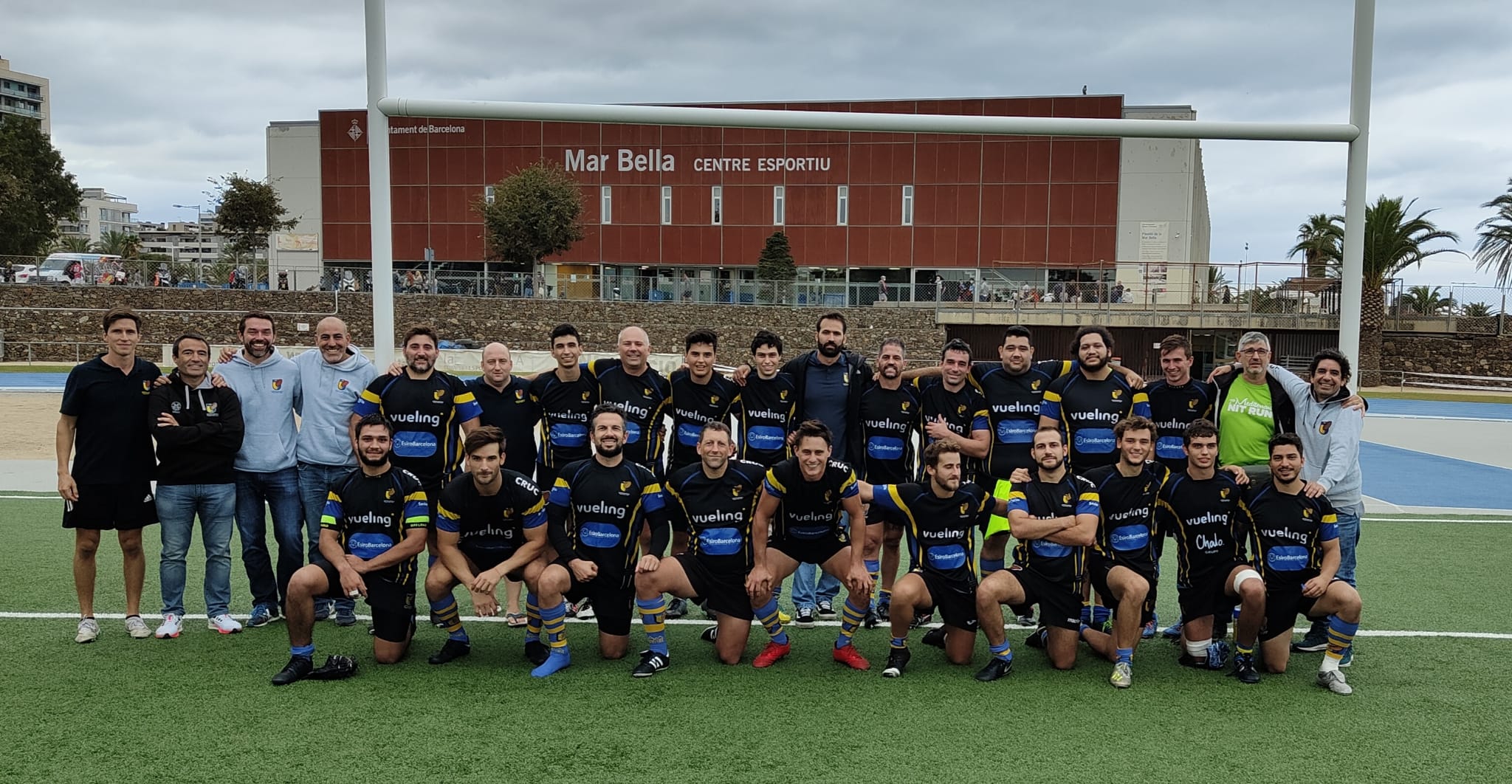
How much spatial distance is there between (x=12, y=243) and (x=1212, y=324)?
4877cm

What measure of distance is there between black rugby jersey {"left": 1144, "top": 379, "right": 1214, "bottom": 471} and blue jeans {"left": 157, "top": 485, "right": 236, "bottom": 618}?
18.6ft

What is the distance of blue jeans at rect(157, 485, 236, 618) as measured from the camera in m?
5.71

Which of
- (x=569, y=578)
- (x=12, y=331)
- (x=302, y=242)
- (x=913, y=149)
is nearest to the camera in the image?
(x=569, y=578)

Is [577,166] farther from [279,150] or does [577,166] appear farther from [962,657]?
[962,657]

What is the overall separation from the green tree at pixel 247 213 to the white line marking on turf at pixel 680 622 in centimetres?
4073

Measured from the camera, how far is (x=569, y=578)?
5355 mm

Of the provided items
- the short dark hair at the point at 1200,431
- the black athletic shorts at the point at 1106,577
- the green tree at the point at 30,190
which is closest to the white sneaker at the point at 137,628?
the black athletic shorts at the point at 1106,577

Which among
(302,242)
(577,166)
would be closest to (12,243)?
(302,242)

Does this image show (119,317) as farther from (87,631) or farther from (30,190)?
(30,190)

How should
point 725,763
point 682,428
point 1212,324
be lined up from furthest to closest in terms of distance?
1. point 1212,324
2. point 682,428
3. point 725,763

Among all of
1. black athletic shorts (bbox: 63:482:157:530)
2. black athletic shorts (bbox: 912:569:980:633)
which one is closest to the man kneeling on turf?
black athletic shorts (bbox: 63:482:157:530)

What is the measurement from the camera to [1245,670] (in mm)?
5246

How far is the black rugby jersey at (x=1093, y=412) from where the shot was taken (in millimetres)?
6090

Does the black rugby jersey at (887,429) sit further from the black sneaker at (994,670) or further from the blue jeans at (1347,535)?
the blue jeans at (1347,535)
